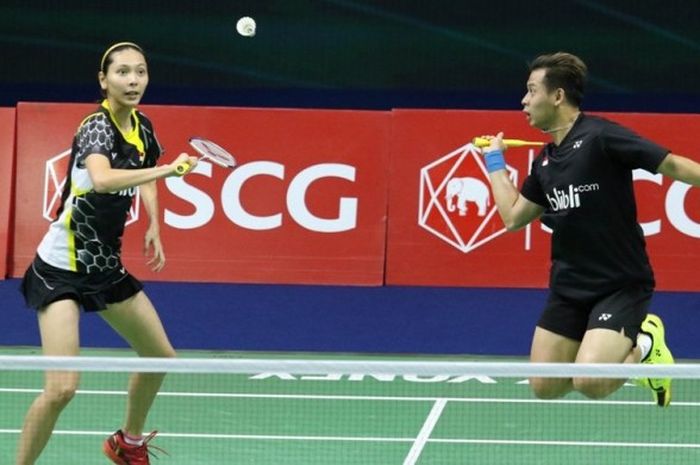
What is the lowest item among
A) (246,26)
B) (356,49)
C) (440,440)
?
(440,440)

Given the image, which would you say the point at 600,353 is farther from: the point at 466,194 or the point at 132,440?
the point at 466,194

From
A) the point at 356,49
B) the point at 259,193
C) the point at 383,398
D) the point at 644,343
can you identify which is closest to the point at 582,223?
the point at 644,343

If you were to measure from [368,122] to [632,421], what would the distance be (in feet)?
7.85

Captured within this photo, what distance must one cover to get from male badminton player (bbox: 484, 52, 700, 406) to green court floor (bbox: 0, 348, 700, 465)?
0.73 meters

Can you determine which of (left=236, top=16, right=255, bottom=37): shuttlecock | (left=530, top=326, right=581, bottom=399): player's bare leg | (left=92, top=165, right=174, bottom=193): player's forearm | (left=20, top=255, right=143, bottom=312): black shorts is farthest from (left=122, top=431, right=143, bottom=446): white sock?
(left=236, top=16, right=255, bottom=37): shuttlecock

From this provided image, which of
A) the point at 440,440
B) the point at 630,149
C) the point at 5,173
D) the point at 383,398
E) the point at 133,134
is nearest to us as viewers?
the point at 630,149

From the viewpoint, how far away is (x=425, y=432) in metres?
7.07

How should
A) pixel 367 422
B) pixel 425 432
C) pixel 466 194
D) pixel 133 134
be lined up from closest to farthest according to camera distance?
pixel 133 134 → pixel 425 432 → pixel 367 422 → pixel 466 194

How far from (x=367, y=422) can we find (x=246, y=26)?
13.8 ft

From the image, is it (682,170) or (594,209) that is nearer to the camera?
(682,170)

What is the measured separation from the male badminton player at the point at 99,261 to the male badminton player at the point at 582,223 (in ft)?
4.35

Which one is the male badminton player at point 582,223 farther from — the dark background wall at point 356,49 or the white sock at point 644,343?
the dark background wall at point 356,49

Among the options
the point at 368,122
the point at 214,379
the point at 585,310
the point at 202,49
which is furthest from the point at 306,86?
the point at 585,310

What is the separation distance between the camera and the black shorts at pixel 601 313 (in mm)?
A: 5848
